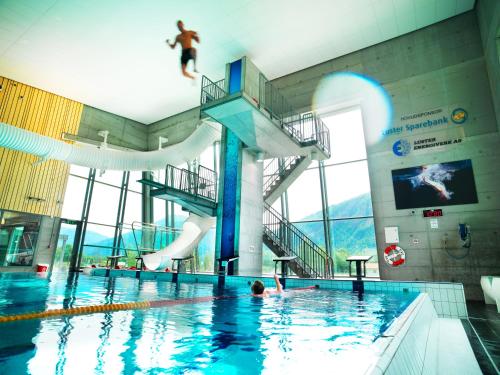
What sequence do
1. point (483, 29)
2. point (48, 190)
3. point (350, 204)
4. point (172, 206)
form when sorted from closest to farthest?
point (483, 29), point (350, 204), point (48, 190), point (172, 206)

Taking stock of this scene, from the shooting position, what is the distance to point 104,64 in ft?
31.4

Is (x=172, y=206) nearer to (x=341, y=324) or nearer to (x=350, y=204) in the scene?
(x=350, y=204)

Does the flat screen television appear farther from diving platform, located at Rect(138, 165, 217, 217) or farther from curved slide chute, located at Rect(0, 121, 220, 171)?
curved slide chute, located at Rect(0, 121, 220, 171)

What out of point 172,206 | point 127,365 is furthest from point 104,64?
point 127,365

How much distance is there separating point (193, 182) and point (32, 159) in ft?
20.3

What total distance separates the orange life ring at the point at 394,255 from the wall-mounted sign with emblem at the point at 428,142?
2.52 metres

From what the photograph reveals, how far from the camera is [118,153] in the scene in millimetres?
9883

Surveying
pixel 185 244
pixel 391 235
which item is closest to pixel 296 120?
pixel 391 235

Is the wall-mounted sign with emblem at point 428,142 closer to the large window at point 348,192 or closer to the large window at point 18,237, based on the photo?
the large window at point 348,192

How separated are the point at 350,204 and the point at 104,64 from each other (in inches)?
366

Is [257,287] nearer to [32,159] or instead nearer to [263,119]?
[263,119]

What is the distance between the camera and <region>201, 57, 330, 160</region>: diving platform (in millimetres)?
7141

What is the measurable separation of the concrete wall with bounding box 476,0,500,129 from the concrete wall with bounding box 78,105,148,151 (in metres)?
13.1

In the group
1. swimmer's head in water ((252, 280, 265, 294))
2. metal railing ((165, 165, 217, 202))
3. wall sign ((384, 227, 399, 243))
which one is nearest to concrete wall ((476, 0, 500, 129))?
wall sign ((384, 227, 399, 243))
